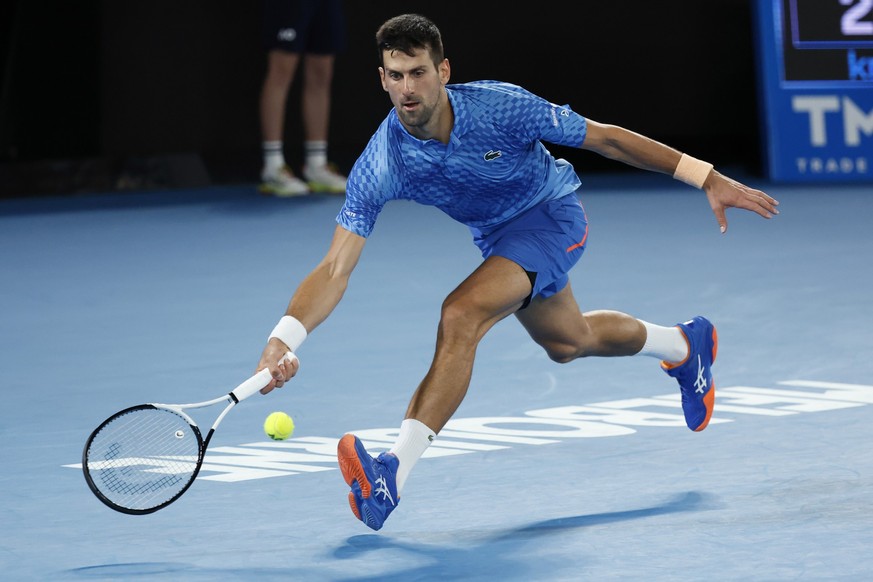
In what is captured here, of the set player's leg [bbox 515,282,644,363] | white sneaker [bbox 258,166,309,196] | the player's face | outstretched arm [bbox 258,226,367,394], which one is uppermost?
the player's face

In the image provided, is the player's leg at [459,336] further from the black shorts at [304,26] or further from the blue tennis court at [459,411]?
the black shorts at [304,26]

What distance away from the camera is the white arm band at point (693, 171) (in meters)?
5.06

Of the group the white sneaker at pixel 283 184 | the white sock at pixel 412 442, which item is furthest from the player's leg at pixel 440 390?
the white sneaker at pixel 283 184

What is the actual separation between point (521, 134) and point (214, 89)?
8.04m

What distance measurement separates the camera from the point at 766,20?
11.3 meters

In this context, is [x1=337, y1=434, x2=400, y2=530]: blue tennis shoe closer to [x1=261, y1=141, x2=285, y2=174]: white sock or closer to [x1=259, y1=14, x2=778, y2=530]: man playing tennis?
[x1=259, y1=14, x2=778, y2=530]: man playing tennis

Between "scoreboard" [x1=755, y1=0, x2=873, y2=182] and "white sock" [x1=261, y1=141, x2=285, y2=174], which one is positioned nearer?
"scoreboard" [x1=755, y1=0, x2=873, y2=182]

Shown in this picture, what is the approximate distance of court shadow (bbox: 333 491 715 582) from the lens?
422 centimetres

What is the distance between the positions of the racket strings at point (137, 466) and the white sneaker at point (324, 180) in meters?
7.23

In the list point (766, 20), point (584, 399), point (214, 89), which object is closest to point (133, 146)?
point (214, 89)

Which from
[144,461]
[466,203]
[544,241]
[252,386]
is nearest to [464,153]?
[466,203]

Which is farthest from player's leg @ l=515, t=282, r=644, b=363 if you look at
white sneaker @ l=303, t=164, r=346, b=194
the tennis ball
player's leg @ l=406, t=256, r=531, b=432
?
white sneaker @ l=303, t=164, r=346, b=194

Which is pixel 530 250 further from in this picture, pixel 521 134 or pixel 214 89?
pixel 214 89

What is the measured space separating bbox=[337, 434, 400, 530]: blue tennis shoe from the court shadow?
9 cm
